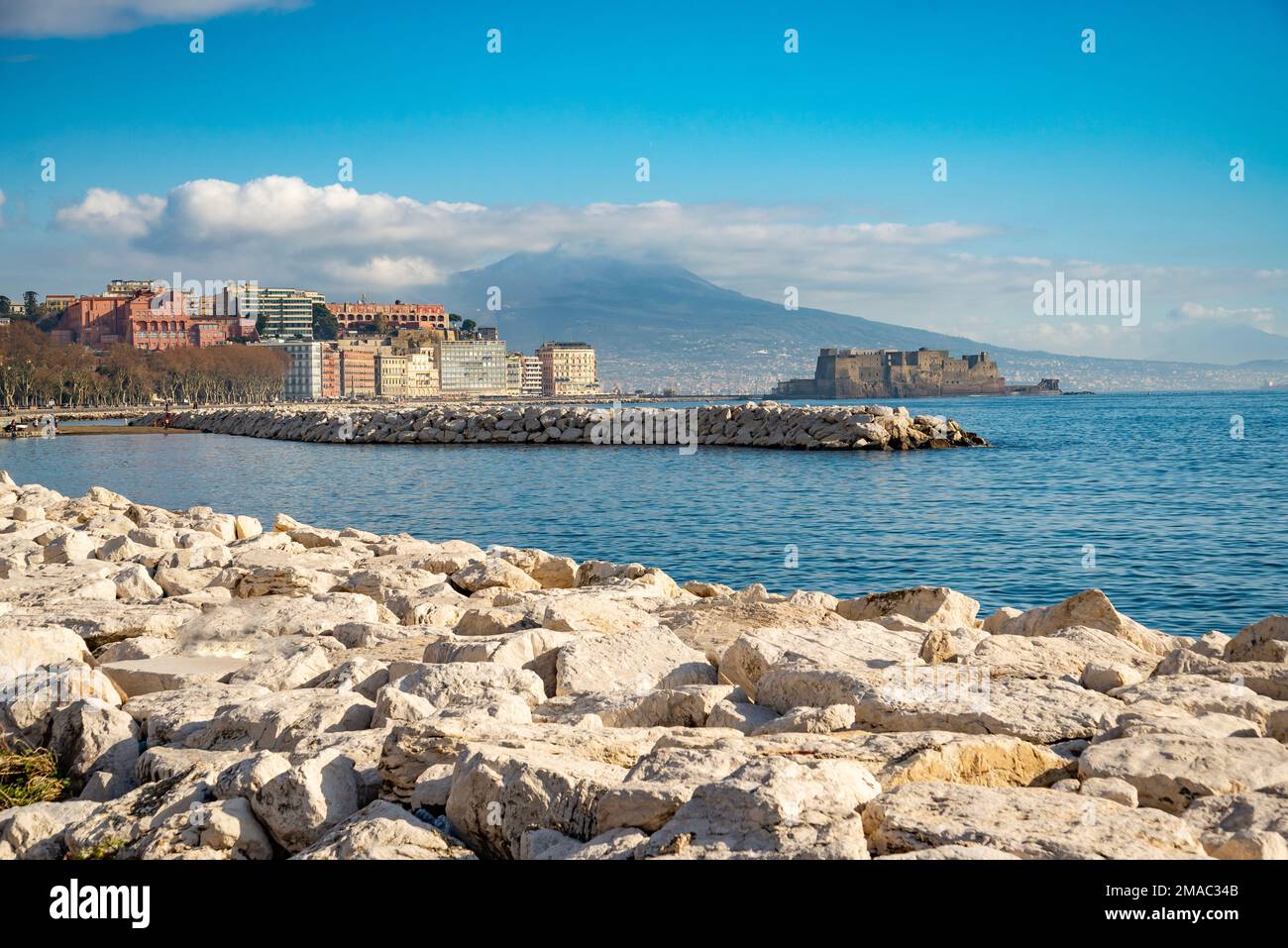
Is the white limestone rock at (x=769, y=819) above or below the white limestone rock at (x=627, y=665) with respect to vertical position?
above

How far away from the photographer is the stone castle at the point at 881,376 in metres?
123

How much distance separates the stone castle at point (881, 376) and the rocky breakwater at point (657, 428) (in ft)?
266

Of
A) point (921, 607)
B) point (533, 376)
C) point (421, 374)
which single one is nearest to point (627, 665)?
point (921, 607)

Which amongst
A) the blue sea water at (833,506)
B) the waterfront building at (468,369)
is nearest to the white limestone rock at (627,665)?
the blue sea water at (833,506)

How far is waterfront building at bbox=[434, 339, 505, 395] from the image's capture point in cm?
13438

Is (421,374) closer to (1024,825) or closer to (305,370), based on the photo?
(305,370)

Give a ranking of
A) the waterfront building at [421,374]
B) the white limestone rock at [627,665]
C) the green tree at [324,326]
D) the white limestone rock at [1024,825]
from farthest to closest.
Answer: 1. the green tree at [324,326]
2. the waterfront building at [421,374]
3. the white limestone rock at [627,665]
4. the white limestone rock at [1024,825]

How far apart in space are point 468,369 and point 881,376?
47.9 metres

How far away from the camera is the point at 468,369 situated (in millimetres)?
135875

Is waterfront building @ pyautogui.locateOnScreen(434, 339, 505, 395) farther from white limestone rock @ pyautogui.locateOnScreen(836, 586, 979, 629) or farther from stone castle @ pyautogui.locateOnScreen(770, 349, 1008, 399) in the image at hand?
Answer: white limestone rock @ pyautogui.locateOnScreen(836, 586, 979, 629)

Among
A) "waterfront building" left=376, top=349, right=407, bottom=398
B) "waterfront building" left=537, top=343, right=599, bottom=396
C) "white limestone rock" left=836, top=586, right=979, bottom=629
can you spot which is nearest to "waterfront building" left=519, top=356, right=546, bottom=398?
"waterfront building" left=537, top=343, right=599, bottom=396

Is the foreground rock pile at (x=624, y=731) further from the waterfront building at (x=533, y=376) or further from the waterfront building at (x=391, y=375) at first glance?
the waterfront building at (x=533, y=376)

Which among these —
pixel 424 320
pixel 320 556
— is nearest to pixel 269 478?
pixel 320 556
